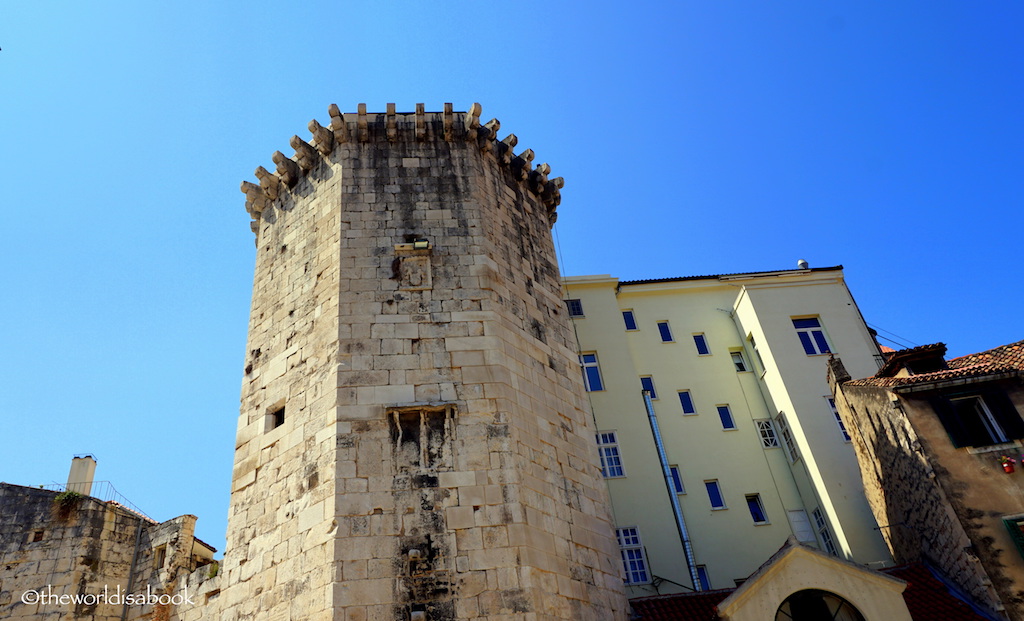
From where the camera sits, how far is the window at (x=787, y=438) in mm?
17109

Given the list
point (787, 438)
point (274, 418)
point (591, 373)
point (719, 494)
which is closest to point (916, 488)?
point (787, 438)

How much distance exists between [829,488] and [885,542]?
1.47 m

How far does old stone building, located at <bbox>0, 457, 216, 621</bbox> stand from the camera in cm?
1553

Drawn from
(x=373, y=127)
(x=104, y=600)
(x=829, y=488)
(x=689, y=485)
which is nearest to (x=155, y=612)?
(x=104, y=600)

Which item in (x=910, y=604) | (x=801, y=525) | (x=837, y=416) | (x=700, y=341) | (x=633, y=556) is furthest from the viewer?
(x=700, y=341)

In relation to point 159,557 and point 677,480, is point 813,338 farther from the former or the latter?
point 159,557

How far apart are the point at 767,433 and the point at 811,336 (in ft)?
9.06

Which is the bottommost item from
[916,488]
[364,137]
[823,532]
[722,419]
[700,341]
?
[916,488]

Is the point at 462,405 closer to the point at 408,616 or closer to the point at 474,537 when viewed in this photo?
the point at 474,537

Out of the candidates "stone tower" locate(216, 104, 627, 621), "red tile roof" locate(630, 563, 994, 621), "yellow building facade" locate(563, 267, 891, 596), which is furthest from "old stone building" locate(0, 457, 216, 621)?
"yellow building facade" locate(563, 267, 891, 596)

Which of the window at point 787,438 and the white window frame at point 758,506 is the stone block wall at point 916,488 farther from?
the white window frame at point 758,506

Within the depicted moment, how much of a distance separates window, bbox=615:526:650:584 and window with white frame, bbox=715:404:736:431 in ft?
13.4

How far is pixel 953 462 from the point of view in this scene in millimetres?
12250

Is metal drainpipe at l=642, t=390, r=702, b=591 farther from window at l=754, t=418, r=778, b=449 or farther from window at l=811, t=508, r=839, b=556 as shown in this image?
window at l=811, t=508, r=839, b=556
